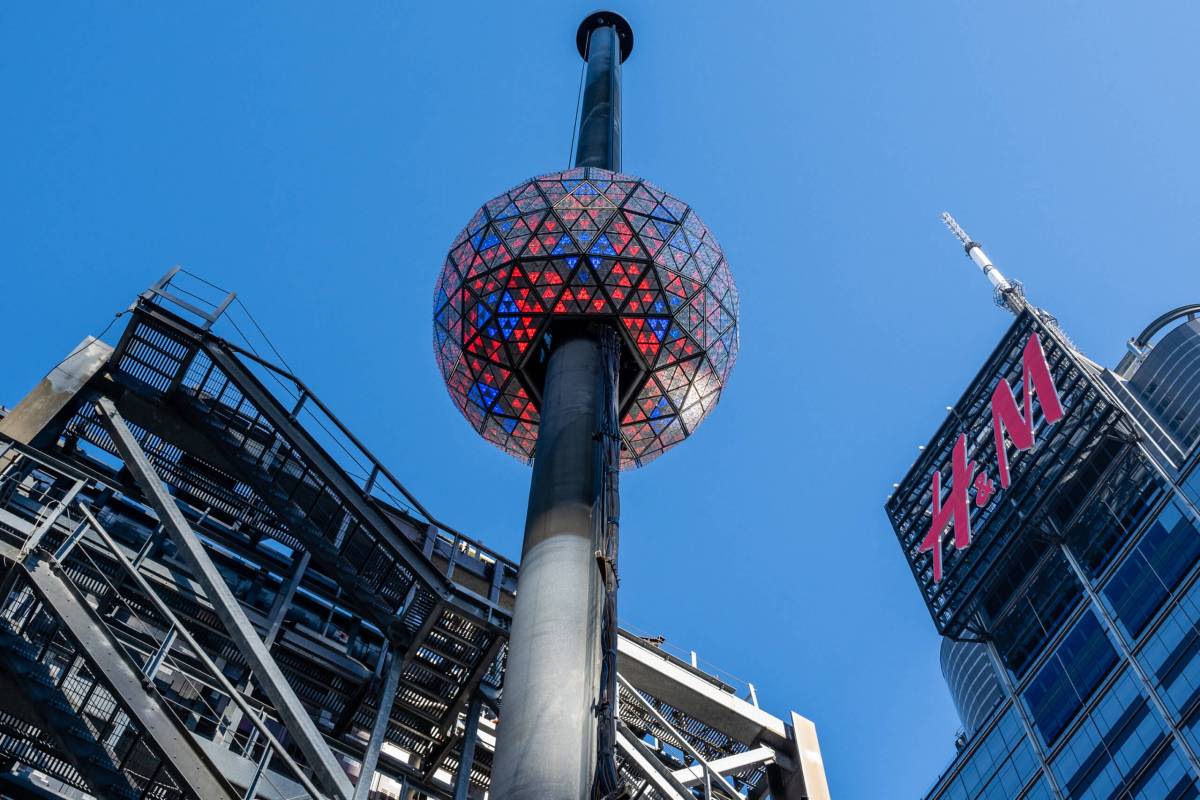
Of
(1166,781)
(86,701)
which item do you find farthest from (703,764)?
(1166,781)

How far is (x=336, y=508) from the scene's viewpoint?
1844 centimetres

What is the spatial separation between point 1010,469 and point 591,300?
8037 cm

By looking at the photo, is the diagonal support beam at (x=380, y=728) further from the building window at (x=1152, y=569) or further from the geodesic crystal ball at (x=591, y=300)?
the building window at (x=1152, y=569)

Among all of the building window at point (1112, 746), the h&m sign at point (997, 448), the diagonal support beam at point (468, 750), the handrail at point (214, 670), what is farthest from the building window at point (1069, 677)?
the handrail at point (214, 670)

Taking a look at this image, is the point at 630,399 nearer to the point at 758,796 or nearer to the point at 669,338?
the point at 669,338

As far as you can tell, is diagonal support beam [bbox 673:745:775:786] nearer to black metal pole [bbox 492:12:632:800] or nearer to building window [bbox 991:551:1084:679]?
black metal pole [bbox 492:12:632:800]

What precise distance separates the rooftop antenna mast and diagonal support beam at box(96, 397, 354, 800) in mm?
96740

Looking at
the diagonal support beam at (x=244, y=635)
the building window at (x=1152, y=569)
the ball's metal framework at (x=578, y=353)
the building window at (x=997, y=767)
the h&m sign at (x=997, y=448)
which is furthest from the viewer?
the h&m sign at (x=997, y=448)

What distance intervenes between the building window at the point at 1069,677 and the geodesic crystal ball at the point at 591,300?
220 ft

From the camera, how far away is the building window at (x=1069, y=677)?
3201 inches

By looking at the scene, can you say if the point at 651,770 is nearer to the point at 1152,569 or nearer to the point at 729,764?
the point at 729,764

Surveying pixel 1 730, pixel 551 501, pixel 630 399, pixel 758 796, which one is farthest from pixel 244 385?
pixel 758 796

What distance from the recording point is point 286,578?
60.9 ft

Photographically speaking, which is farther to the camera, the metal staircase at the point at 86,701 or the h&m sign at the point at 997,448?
the h&m sign at the point at 997,448
